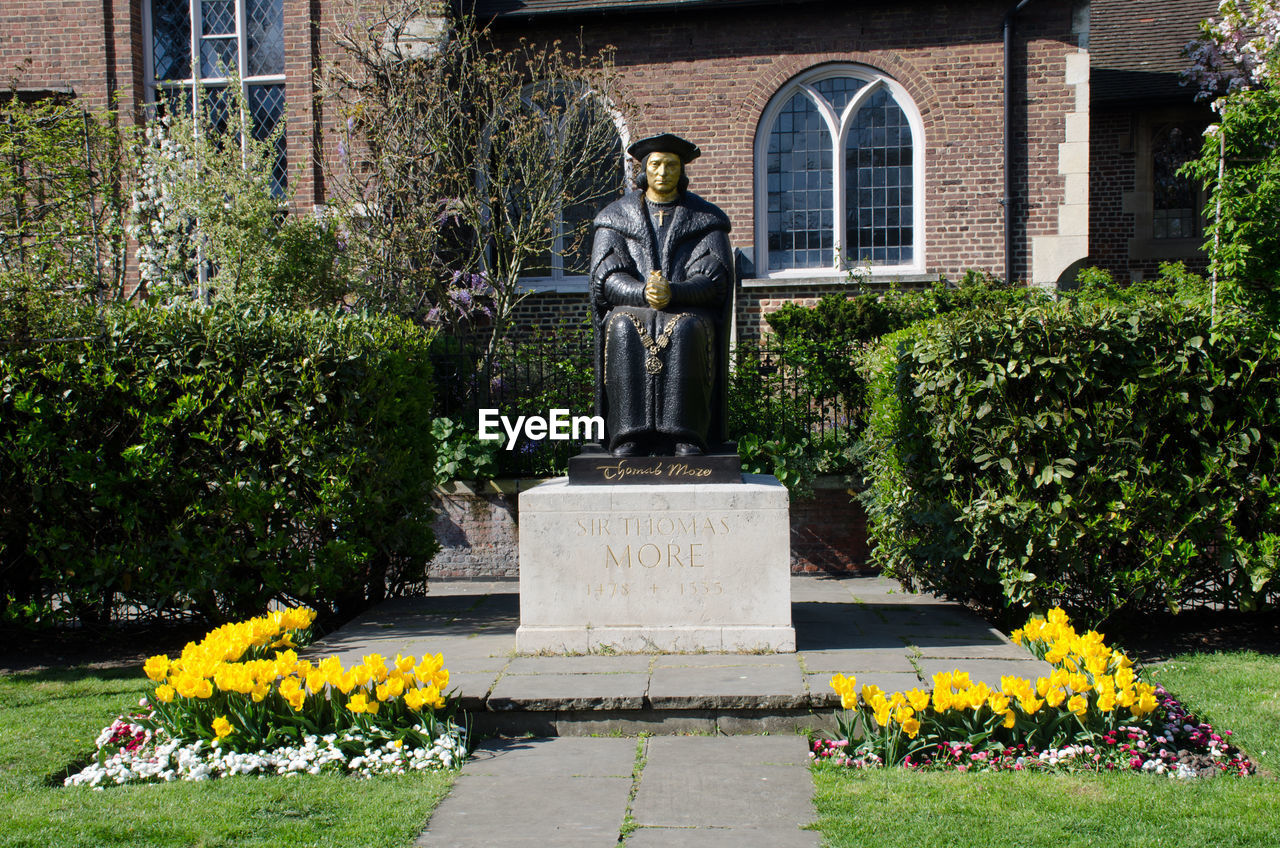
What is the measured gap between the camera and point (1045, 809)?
376cm

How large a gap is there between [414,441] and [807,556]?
427cm

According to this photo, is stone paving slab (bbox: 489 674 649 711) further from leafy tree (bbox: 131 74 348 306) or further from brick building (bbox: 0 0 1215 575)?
brick building (bbox: 0 0 1215 575)

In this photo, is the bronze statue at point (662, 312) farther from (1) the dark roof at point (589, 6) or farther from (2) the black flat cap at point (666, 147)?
(1) the dark roof at point (589, 6)

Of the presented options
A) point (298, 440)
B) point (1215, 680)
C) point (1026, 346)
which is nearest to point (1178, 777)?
point (1215, 680)

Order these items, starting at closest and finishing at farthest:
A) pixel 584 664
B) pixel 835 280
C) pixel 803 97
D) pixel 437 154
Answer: pixel 584 664 < pixel 437 154 < pixel 835 280 < pixel 803 97

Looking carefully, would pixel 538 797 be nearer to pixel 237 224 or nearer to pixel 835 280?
pixel 237 224

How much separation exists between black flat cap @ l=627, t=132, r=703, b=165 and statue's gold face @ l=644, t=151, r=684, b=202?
30mm

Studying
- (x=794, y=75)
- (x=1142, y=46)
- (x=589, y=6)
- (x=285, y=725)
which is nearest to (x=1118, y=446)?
(x=285, y=725)

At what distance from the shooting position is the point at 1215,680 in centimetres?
571

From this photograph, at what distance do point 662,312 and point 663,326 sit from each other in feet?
0.32

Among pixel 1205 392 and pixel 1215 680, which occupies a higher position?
pixel 1205 392

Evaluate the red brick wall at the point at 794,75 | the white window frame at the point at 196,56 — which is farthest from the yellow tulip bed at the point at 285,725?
the white window frame at the point at 196,56

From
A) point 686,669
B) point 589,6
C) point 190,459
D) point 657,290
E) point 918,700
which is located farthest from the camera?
point 589,6

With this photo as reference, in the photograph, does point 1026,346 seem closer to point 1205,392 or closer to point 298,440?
point 1205,392
